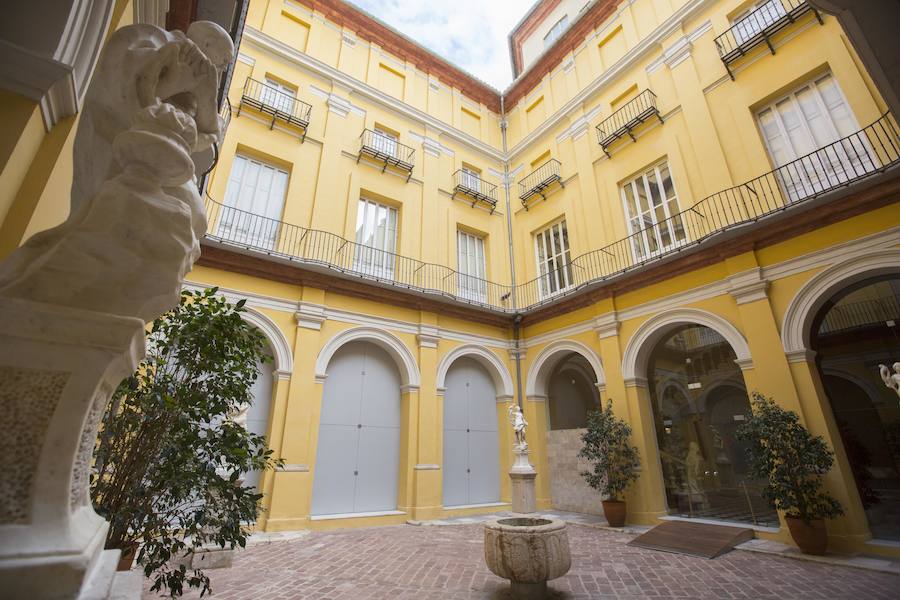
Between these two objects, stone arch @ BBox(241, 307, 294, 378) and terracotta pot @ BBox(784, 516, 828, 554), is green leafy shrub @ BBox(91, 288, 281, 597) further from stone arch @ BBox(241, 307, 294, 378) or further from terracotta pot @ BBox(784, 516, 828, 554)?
terracotta pot @ BBox(784, 516, 828, 554)

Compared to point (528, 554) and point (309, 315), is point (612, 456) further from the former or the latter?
point (309, 315)

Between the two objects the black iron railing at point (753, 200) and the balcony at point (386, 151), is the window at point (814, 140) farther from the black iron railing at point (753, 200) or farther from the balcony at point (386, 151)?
the balcony at point (386, 151)

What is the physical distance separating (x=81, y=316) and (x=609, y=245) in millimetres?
9903

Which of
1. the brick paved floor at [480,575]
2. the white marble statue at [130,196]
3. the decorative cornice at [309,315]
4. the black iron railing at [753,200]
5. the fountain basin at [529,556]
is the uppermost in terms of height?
the black iron railing at [753,200]

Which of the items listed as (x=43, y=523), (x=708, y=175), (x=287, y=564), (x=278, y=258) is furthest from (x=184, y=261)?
(x=708, y=175)

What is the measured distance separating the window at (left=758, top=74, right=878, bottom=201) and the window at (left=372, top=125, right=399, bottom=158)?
331 inches

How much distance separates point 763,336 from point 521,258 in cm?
663

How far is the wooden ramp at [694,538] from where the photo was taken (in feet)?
19.0

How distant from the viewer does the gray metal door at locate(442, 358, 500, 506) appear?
9750 millimetres

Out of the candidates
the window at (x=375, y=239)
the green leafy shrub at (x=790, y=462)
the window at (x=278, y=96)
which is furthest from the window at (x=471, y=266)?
the green leafy shrub at (x=790, y=462)

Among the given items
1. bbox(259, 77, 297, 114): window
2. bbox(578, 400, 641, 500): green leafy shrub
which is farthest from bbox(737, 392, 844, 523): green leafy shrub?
bbox(259, 77, 297, 114): window

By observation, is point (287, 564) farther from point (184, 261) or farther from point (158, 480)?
point (184, 261)

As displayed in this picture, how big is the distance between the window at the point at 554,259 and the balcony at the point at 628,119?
2393mm

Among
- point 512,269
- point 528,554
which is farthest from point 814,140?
point 528,554
